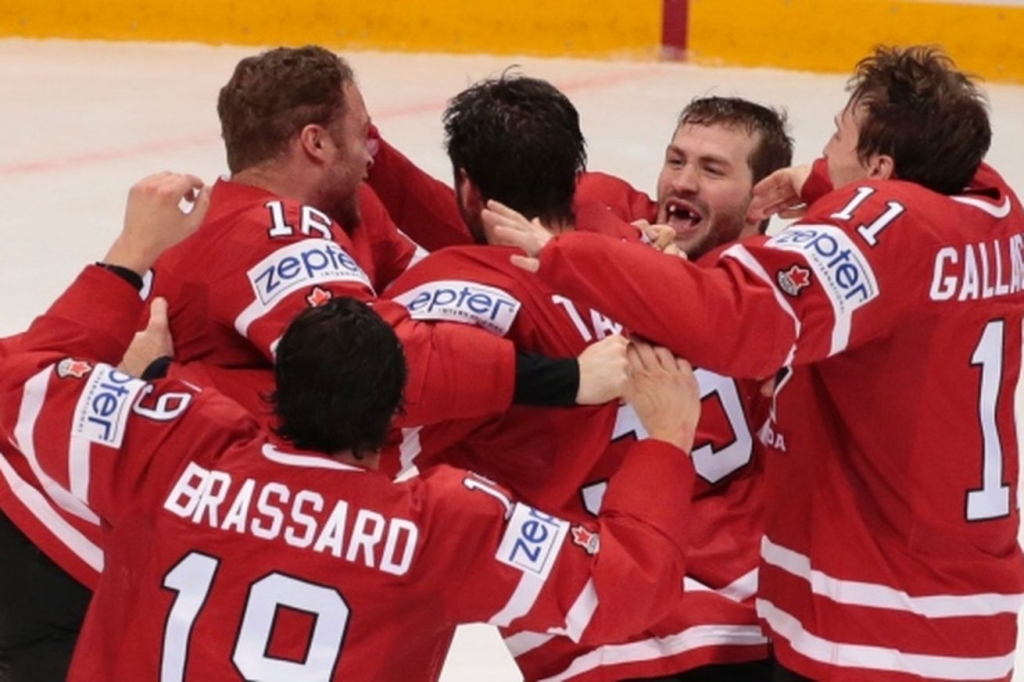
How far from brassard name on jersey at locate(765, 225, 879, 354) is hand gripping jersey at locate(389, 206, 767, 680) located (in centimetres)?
47

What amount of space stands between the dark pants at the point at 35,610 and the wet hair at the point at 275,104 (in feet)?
2.22

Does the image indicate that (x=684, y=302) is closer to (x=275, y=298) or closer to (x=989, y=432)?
(x=989, y=432)

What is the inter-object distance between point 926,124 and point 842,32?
5.32 metres

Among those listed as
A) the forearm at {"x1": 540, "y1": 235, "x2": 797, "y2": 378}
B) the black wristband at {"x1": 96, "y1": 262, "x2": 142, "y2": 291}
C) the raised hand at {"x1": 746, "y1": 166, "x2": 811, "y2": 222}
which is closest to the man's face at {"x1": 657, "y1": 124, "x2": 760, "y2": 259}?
the raised hand at {"x1": 746, "y1": 166, "x2": 811, "y2": 222}

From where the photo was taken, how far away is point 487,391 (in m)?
2.75

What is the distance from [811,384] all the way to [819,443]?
0.27 ft

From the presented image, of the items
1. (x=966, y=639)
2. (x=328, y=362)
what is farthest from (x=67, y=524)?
(x=966, y=639)

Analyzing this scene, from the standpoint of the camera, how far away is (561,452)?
116 inches

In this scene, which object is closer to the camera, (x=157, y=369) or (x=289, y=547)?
(x=289, y=547)

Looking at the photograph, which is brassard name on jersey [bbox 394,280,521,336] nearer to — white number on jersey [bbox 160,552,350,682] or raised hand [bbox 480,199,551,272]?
raised hand [bbox 480,199,551,272]

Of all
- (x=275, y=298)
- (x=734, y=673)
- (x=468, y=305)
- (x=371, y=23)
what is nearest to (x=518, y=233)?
(x=468, y=305)

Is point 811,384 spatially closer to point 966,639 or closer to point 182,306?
point 966,639

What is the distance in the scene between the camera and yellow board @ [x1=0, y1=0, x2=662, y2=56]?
8086 millimetres

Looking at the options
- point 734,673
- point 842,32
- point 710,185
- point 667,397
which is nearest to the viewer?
point 667,397
